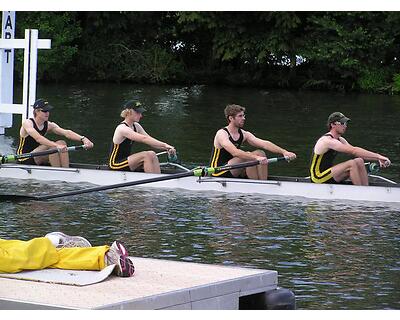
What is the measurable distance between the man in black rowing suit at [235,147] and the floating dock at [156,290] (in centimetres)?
670

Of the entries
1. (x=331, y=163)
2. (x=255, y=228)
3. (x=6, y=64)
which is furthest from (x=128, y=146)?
(x=6, y=64)

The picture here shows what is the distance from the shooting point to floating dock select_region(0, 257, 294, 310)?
831 cm

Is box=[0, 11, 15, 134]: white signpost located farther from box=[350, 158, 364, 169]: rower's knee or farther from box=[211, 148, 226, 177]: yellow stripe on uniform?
box=[350, 158, 364, 169]: rower's knee

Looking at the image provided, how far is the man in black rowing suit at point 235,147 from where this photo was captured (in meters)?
16.3

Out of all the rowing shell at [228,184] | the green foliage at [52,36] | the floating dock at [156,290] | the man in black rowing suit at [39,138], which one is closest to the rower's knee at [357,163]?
the rowing shell at [228,184]

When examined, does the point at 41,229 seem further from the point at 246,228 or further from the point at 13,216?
the point at 246,228

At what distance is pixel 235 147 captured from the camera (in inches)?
644

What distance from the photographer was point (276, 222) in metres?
14.3

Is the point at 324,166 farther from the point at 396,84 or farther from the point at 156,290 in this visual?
the point at 396,84

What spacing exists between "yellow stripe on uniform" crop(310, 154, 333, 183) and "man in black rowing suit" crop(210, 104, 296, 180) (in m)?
0.47

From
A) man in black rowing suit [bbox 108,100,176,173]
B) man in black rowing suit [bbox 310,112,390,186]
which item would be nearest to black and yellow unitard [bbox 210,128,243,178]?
man in black rowing suit [bbox 108,100,176,173]

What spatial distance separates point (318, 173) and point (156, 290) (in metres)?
7.56

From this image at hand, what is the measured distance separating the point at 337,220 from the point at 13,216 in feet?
12.6
